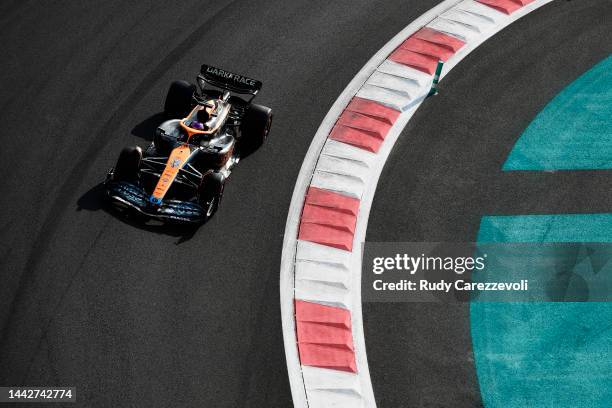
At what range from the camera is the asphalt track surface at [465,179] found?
1157 cm

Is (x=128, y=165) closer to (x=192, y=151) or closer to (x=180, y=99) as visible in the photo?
(x=192, y=151)

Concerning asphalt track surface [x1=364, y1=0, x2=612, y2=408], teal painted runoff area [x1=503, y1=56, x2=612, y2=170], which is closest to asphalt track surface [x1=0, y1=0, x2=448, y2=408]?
asphalt track surface [x1=364, y1=0, x2=612, y2=408]

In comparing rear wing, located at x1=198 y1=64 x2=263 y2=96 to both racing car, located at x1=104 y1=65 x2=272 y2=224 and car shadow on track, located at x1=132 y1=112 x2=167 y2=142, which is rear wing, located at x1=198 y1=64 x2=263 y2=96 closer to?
racing car, located at x1=104 y1=65 x2=272 y2=224

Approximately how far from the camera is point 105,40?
16859mm

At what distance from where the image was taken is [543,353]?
11.8m

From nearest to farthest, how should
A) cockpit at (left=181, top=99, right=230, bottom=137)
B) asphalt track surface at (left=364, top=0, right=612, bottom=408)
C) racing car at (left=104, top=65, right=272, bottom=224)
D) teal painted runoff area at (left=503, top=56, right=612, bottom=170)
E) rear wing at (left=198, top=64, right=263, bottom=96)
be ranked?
asphalt track surface at (left=364, top=0, right=612, bottom=408) < racing car at (left=104, top=65, right=272, bottom=224) < cockpit at (left=181, top=99, right=230, bottom=137) < teal painted runoff area at (left=503, top=56, right=612, bottom=170) < rear wing at (left=198, top=64, right=263, bottom=96)

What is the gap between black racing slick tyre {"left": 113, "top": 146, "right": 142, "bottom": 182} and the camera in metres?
13.0

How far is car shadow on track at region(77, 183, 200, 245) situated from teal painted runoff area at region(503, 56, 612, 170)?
6293 mm

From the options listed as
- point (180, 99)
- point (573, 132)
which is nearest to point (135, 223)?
point (180, 99)

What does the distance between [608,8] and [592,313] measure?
9.11 metres

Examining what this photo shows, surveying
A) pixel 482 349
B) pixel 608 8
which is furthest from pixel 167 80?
pixel 608 8

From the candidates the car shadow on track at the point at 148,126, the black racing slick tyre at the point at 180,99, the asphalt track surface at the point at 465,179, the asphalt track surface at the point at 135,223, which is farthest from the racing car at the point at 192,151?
the asphalt track surface at the point at 465,179

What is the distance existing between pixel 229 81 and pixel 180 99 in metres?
1.04

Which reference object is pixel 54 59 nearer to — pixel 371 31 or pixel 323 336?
pixel 371 31
